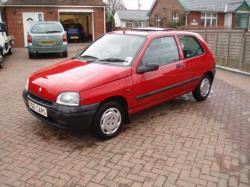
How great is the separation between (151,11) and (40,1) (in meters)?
25.6

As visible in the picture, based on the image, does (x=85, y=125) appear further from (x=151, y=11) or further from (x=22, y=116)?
(x=151, y=11)

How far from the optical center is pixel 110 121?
452 cm

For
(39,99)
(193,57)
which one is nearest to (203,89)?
(193,57)

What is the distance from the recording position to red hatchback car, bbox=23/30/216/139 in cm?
416

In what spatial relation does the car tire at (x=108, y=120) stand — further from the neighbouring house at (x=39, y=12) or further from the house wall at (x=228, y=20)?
the house wall at (x=228, y=20)

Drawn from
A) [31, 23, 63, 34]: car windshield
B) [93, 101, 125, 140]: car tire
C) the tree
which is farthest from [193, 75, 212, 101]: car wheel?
the tree

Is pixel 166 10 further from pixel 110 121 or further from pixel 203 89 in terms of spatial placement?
pixel 110 121

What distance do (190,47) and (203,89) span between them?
1.15 metres

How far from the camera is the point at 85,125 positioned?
4195 mm

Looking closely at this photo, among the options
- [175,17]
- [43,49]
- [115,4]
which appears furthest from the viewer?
[115,4]

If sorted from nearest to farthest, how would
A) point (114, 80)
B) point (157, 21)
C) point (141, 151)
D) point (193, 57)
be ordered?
1. point (141, 151)
2. point (114, 80)
3. point (193, 57)
4. point (157, 21)

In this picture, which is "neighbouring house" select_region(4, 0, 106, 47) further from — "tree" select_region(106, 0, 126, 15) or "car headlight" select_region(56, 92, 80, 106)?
"tree" select_region(106, 0, 126, 15)

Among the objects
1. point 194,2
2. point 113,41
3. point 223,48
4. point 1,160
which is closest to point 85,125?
point 1,160

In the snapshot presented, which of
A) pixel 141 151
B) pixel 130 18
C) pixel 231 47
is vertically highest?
pixel 130 18
